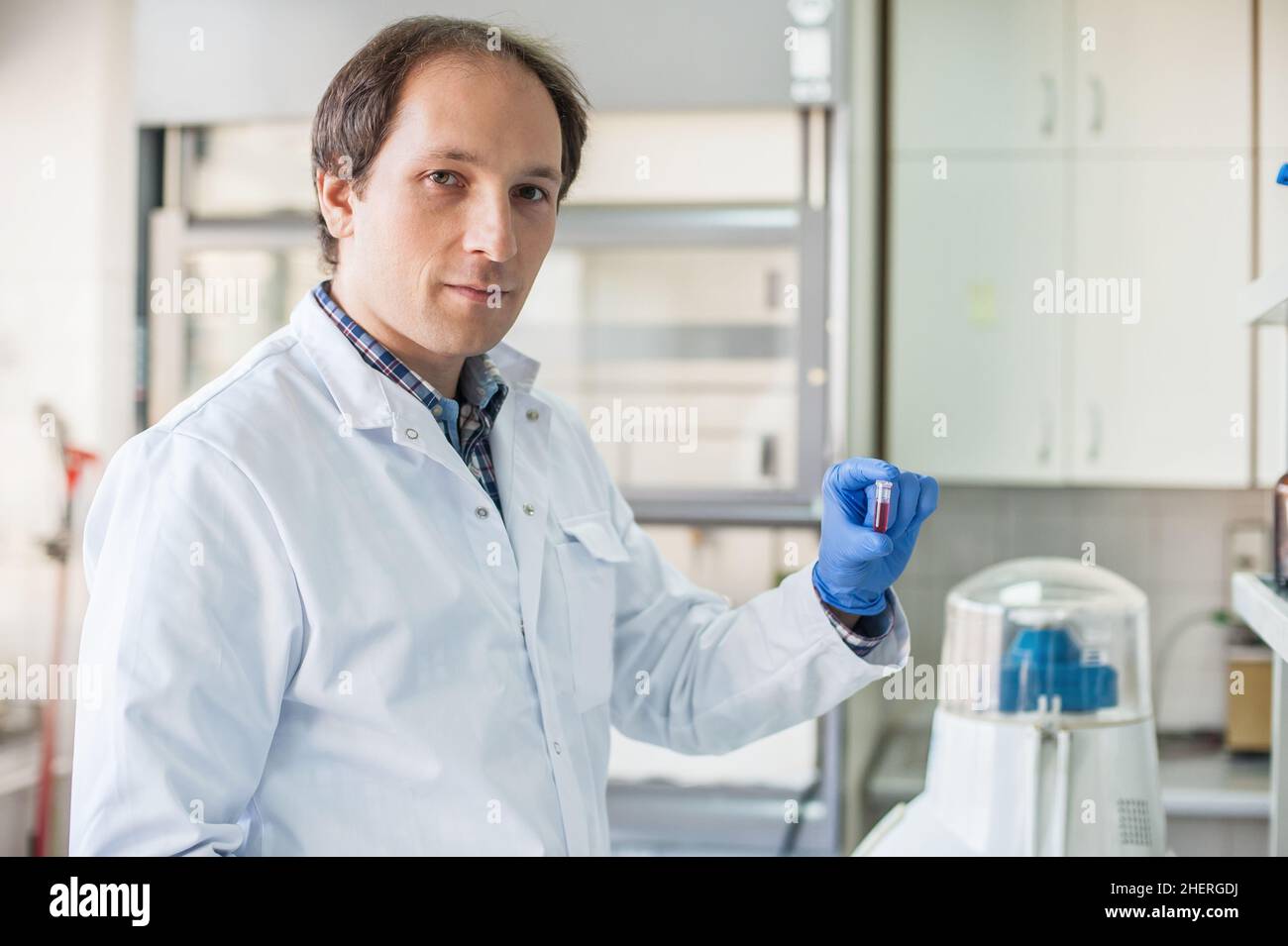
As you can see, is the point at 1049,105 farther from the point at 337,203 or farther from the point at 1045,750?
the point at 337,203

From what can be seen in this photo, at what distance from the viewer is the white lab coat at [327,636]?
67 cm

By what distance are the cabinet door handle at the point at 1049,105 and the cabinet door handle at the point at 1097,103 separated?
0.06m

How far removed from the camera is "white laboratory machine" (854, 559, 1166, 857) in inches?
42.1

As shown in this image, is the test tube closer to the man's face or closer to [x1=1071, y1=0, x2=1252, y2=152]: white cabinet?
the man's face

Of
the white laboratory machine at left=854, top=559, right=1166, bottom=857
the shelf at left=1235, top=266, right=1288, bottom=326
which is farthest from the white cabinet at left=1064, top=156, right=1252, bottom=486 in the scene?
the shelf at left=1235, top=266, right=1288, bottom=326

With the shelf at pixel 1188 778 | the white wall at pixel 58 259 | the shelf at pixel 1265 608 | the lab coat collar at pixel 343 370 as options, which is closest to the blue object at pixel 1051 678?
the shelf at pixel 1265 608

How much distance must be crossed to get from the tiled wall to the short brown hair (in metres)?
1.63

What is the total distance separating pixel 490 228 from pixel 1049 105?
59.1 inches

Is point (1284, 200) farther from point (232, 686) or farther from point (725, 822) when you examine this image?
point (232, 686)

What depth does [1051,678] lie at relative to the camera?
116cm

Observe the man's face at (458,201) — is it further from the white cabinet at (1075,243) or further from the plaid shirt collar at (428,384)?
the white cabinet at (1075,243)

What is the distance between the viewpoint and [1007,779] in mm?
1102

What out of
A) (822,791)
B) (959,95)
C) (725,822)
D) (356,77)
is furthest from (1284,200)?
(356,77)

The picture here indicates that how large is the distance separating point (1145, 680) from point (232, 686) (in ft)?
3.20
